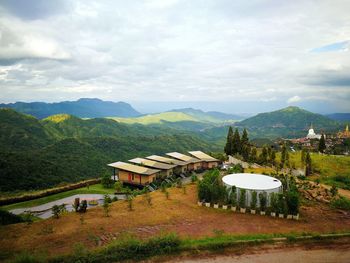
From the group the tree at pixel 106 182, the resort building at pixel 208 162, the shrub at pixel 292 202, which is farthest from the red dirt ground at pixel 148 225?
the resort building at pixel 208 162

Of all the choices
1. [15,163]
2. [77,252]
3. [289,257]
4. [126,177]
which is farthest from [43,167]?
[289,257]

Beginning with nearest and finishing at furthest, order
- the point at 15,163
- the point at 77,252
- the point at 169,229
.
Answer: the point at 77,252 < the point at 169,229 < the point at 15,163

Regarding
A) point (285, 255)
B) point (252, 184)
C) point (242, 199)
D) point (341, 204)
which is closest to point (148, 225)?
point (242, 199)

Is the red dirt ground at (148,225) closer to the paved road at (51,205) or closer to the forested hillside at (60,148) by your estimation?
the paved road at (51,205)

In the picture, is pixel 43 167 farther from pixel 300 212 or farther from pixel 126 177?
pixel 300 212

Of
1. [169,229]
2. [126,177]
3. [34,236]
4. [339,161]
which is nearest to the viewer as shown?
[34,236]

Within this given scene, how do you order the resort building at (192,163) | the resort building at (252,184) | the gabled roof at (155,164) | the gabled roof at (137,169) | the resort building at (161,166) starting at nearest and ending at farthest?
the resort building at (252,184) < the gabled roof at (137,169) < the resort building at (161,166) < the gabled roof at (155,164) < the resort building at (192,163)

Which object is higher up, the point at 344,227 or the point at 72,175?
the point at 344,227
